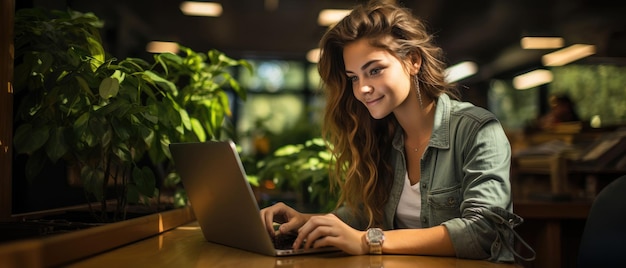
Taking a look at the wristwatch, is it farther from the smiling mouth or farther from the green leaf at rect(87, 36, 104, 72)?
the green leaf at rect(87, 36, 104, 72)

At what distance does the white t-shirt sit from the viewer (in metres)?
1.66

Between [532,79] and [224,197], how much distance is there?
2.95m

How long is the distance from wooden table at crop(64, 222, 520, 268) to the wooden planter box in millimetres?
21

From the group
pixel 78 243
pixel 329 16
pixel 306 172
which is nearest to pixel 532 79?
pixel 329 16

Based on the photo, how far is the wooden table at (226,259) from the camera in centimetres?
115

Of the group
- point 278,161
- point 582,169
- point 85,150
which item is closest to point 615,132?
point 582,169

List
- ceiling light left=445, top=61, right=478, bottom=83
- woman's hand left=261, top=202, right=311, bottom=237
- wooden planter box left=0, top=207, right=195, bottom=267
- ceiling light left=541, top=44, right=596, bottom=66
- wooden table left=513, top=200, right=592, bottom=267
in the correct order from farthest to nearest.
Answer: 1. ceiling light left=445, top=61, right=478, bottom=83
2. ceiling light left=541, top=44, right=596, bottom=66
3. wooden table left=513, top=200, right=592, bottom=267
4. woman's hand left=261, top=202, right=311, bottom=237
5. wooden planter box left=0, top=207, right=195, bottom=267

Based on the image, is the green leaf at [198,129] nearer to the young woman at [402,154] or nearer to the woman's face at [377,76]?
the young woman at [402,154]

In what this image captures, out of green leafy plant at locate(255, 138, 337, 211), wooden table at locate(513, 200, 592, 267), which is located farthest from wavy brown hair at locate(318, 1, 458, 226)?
wooden table at locate(513, 200, 592, 267)

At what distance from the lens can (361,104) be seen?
71.4 inches

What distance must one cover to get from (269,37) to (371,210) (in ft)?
7.73

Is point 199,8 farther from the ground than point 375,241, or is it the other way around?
point 199,8

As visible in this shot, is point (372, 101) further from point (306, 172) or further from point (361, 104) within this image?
point (306, 172)

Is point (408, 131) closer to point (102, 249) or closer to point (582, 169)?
point (102, 249)
